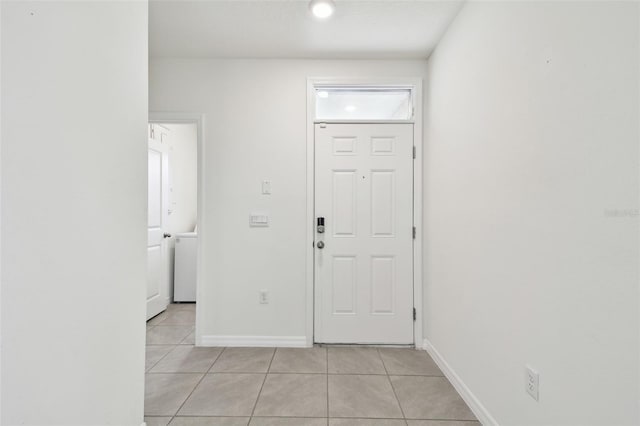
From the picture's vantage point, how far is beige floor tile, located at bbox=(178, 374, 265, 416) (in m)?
1.68

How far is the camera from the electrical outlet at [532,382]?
1195mm

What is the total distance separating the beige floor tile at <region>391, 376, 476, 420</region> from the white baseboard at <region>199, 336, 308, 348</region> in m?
0.89

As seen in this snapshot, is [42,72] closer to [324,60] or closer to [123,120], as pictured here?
[123,120]

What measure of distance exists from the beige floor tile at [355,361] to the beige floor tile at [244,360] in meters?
0.52

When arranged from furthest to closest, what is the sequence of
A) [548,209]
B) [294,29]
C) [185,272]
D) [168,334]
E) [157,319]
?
1. [185,272]
2. [157,319]
3. [168,334]
4. [294,29]
5. [548,209]

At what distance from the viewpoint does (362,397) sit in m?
1.81

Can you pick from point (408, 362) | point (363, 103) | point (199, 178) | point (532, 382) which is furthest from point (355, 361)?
point (363, 103)

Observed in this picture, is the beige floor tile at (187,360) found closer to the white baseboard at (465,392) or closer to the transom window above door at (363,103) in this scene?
the white baseboard at (465,392)

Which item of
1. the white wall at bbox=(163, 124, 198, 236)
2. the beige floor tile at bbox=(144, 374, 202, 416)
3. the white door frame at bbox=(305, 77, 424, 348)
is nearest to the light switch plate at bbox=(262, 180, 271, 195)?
the white door frame at bbox=(305, 77, 424, 348)

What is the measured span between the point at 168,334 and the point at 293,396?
5.29 feet

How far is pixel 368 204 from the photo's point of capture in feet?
8.38

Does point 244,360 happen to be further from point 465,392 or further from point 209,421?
point 465,392

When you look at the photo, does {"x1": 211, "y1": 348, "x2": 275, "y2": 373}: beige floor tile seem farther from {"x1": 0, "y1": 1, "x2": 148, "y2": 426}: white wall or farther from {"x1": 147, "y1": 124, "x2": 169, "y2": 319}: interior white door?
{"x1": 147, "y1": 124, "x2": 169, "y2": 319}: interior white door

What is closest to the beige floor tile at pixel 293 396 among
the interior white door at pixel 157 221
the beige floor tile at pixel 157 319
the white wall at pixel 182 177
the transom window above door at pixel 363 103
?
the beige floor tile at pixel 157 319
